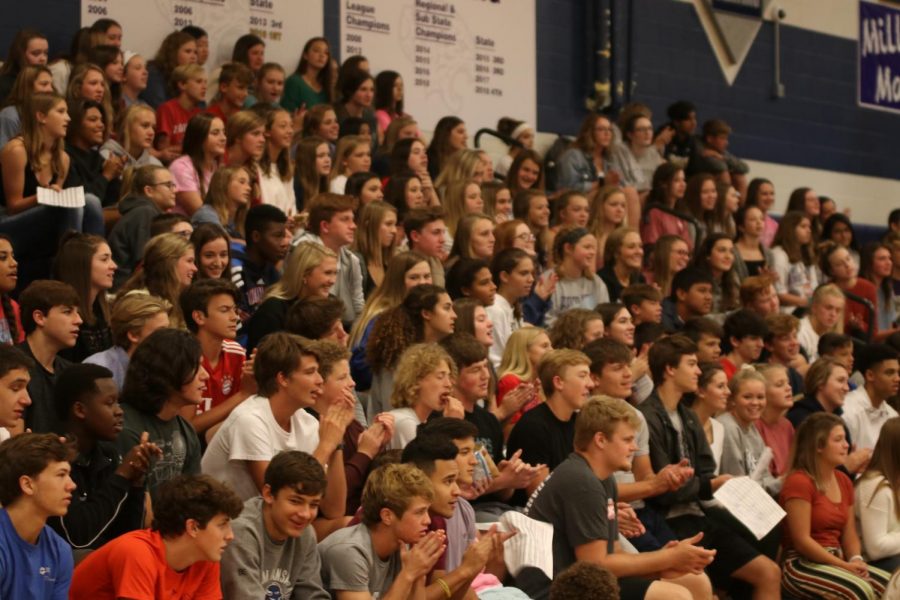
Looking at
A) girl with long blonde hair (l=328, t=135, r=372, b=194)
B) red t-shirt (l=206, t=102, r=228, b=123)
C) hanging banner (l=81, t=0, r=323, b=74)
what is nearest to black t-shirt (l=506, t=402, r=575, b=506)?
girl with long blonde hair (l=328, t=135, r=372, b=194)

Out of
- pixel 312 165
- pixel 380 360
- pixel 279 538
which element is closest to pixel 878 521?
pixel 380 360

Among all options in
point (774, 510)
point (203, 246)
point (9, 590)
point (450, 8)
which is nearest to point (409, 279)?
point (203, 246)

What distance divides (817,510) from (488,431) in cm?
191

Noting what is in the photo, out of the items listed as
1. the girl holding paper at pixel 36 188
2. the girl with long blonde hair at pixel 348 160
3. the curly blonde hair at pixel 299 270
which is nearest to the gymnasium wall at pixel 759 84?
the girl with long blonde hair at pixel 348 160

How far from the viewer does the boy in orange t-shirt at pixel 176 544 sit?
15.4 ft

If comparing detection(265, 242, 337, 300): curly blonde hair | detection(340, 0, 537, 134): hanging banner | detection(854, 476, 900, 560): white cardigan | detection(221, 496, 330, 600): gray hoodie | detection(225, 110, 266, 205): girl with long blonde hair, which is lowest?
detection(854, 476, 900, 560): white cardigan

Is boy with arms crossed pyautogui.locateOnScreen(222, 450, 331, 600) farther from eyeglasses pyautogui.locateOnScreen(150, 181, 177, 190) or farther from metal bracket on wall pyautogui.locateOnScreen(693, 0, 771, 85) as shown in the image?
metal bracket on wall pyautogui.locateOnScreen(693, 0, 771, 85)

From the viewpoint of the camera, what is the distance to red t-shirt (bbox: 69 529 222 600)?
4.62 metres

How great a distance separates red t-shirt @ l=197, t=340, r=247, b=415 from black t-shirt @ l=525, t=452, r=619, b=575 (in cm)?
139

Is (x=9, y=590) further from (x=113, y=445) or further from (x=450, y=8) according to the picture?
(x=450, y=8)

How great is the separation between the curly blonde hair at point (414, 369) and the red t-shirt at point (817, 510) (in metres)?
2.10

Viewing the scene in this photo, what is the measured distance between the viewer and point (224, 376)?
6.45 m

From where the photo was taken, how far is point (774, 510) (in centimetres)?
724

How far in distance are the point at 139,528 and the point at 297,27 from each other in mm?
7144
